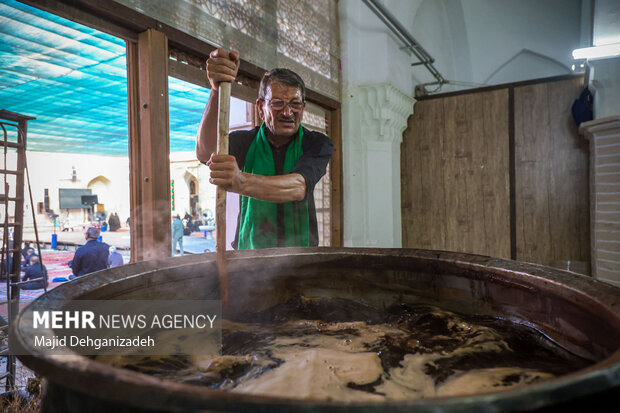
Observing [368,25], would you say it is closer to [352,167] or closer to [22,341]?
[352,167]

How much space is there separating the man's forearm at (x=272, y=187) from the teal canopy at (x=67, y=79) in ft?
8.50

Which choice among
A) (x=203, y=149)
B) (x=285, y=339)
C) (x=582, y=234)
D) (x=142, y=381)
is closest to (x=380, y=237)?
(x=582, y=234)

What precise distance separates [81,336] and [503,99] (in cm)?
584

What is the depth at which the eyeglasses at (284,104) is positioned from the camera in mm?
1739

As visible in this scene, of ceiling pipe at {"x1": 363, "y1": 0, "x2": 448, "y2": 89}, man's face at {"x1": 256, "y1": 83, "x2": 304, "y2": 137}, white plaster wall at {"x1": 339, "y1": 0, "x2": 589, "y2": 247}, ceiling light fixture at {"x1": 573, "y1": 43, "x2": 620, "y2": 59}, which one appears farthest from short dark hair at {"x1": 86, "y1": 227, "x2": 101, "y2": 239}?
ceiling light fixture at {"x1": 573, "y1": 43, "x2": 620, "y2": 59}

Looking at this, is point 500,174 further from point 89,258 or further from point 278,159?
point 89,258

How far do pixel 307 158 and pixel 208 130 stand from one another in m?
0.49

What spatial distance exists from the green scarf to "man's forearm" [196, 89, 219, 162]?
270 millimetres

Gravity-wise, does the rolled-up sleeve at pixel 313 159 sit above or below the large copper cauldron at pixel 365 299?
above

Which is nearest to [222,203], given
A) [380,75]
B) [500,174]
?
[380,75]

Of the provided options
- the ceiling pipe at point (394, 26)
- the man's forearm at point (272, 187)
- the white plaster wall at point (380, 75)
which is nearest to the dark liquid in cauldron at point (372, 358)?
the man's forearm at point (272, 187)

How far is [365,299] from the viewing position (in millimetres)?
1421

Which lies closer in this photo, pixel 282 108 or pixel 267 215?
pixel 282 108

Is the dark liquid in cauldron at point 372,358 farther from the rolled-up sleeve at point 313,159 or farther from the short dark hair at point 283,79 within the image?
the short dark hair at point 283,79
